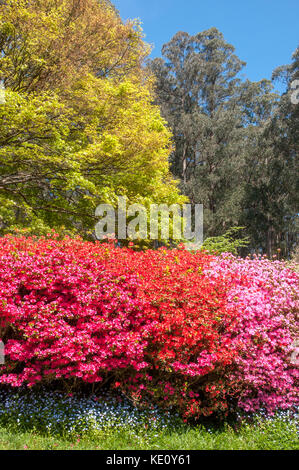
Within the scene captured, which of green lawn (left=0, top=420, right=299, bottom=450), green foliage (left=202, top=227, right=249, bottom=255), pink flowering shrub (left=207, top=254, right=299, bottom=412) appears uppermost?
green foliage (left=202, top=227, right=249, bottom=255)

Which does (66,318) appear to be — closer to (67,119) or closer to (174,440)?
(174,440)

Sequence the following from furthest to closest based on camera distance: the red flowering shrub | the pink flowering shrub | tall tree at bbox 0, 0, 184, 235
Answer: tall tree at bbox 0, 0, 184, 235 → the pink flowering shrub → the red flowering shrub

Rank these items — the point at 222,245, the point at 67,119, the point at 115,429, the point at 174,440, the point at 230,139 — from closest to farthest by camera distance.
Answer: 1. the point at 174,440
2. the point at 115,429
3. the point at 67,119
4. the point at 222,245
5. the point at 230,139

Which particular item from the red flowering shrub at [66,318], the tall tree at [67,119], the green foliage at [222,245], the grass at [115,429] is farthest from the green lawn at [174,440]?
the tall tree at [67,119]

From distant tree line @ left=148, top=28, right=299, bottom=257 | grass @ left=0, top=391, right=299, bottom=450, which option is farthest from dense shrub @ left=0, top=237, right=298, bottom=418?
distant tree line @ left=148, top=28, right=299, bottom=257

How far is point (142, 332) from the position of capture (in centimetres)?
445

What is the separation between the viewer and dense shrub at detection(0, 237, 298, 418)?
4355 millimetres

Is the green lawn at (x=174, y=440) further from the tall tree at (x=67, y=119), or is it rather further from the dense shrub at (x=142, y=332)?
the tall tree at (x=67, y=119)

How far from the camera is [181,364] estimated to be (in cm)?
445

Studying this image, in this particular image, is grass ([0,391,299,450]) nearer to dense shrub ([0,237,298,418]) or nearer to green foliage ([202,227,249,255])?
dense shrub ([0,237,298,418])

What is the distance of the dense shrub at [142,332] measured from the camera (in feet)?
14.3

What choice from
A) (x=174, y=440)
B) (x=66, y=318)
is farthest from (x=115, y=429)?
(x=66, y=318)

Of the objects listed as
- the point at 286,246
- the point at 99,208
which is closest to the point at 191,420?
the point at 99,208

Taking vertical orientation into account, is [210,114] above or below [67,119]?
above
